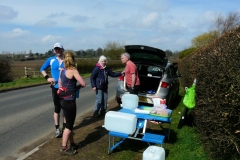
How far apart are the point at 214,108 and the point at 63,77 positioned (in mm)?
2676

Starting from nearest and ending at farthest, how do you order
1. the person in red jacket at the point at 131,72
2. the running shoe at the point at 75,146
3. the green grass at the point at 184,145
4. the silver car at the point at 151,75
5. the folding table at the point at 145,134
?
the green grass at the point at 184,145, the folding table at the point at 145,134, the running shoe at the point at 75,146, the person in red jacket at the point at 131,72, the silver car at the point at 151,75

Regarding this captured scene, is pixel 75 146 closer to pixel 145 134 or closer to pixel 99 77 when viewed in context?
pixel 145 134

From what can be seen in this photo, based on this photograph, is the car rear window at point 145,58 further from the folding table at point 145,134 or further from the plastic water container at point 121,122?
the plastic water container at point 121,122

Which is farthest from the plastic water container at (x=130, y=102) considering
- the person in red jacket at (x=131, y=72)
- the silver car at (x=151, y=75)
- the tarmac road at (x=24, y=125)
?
the silver car at (x=151, y=75)

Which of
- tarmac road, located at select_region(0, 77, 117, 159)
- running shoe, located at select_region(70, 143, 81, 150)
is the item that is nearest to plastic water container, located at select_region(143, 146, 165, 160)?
running shoe, located at select_region(70, 143, 81, 150)

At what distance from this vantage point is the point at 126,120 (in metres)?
4.78

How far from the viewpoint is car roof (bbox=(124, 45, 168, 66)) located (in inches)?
338

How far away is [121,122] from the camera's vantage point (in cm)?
486

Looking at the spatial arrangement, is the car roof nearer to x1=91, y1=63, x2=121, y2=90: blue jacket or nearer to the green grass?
x1=91, y1=63, x2=121, y2=90: blue jacket

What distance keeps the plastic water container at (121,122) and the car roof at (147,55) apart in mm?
4015

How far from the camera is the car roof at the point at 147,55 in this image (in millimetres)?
8578

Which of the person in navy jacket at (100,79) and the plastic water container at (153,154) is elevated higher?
the person in navy jacket at (100,79)

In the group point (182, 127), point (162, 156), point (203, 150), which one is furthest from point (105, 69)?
point (162, 156)

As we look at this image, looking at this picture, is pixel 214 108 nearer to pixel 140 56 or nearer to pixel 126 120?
pixel 126 120
